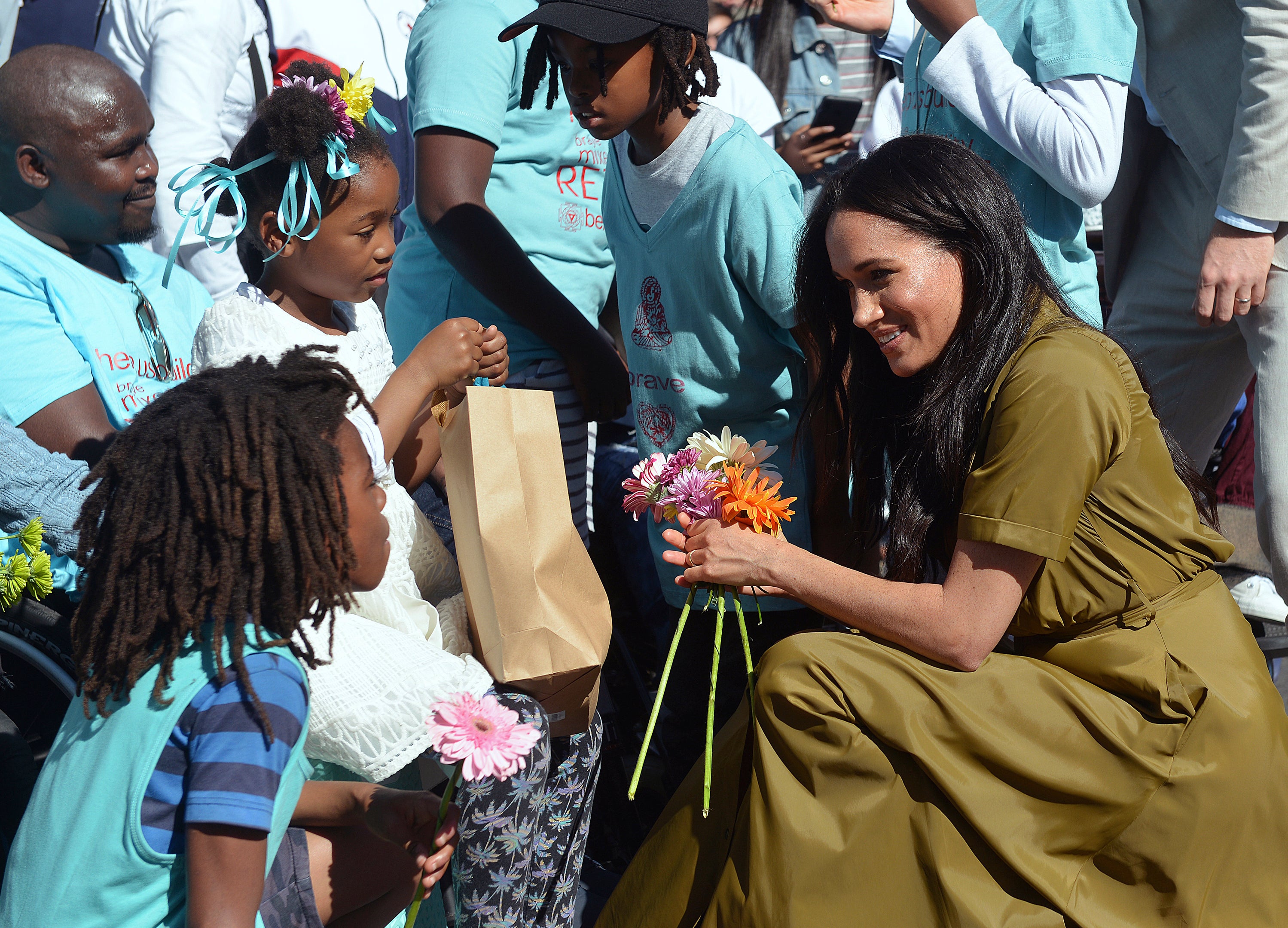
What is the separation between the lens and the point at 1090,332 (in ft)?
6.79

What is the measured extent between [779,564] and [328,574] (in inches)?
32.4

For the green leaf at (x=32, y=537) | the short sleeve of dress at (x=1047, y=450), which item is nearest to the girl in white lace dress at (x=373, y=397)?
the green leaf at (x=32, y=537)

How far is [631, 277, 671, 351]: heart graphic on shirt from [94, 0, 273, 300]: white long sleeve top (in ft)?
6.03

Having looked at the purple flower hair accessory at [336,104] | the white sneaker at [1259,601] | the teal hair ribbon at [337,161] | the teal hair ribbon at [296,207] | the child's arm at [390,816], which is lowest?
the white sneaker at [1259,601]

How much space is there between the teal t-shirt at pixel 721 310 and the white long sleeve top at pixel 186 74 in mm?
1874

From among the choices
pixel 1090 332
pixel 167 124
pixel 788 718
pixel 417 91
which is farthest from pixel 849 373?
pixel 167 124

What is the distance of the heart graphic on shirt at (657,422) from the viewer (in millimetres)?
2654

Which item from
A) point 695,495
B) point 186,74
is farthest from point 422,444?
point 186,74

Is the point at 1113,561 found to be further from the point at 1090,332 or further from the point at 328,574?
the point at 328,574

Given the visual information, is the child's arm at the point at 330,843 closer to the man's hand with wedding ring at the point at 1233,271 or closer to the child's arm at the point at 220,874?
the child's arm at the point at 220,874

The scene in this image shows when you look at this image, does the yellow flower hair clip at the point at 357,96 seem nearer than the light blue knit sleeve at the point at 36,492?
No

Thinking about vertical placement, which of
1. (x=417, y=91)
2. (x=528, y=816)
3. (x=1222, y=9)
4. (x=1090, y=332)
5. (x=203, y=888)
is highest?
(x=1222, y=9)

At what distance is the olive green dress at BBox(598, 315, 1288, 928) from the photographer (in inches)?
72.3

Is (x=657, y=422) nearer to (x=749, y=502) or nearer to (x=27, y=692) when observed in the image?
(x=749, y=502)
